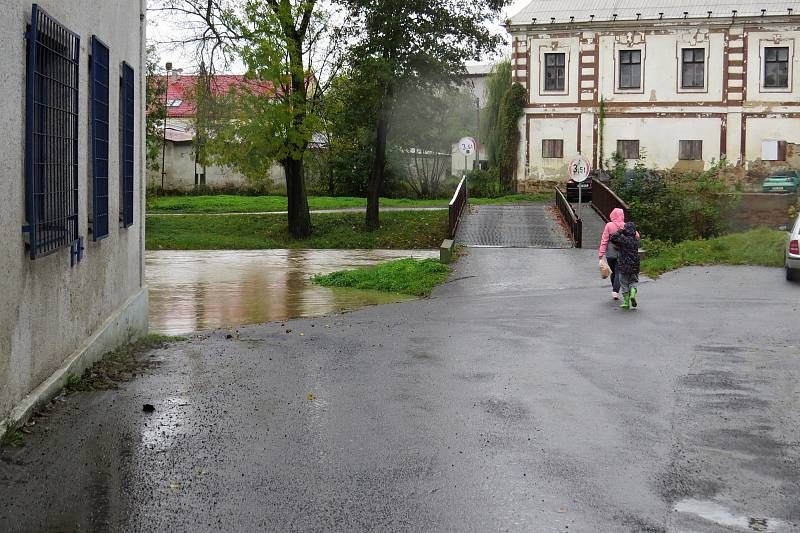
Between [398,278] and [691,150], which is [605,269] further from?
[691,150]

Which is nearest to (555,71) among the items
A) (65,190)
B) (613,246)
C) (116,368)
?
(613,246)

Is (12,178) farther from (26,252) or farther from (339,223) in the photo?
(339,223)

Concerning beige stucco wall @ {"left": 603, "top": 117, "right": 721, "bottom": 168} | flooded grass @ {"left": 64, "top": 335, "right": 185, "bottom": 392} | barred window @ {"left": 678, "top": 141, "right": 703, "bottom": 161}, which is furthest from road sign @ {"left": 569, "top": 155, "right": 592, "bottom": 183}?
flooded grass @ {"left": 64, "top": 335, "right": 185, "bottom": 392}

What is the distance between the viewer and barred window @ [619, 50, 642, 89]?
4834cm

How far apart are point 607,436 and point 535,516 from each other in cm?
203

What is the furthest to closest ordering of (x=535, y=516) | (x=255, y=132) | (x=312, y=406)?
(x=255, y=132)
(x=312, y=406)
(x=535, y=516)

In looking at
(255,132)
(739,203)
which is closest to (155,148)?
(255,132)

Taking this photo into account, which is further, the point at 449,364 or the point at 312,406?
the point at 449,364

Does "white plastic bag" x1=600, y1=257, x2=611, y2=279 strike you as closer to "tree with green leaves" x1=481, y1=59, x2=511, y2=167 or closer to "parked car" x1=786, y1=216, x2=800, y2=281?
"parked car" x1=786, y1=216, x2=800, y2=281

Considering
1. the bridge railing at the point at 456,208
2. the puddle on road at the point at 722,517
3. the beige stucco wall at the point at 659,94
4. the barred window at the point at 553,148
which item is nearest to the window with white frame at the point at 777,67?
the beige stucco wall at the point at 659,94

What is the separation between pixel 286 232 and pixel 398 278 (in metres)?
16.4

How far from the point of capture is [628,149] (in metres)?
48.6

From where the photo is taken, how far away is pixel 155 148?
39000 mm

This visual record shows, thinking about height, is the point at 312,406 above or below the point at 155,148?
below
